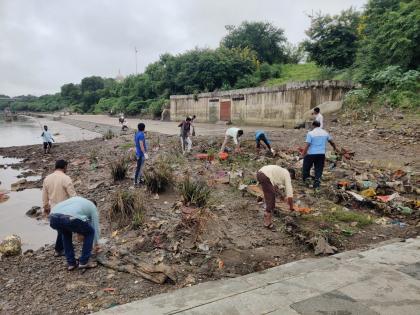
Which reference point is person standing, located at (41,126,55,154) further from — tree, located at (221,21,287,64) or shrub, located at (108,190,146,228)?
tree, located at (221,21,287,64)

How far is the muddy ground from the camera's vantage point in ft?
13.1

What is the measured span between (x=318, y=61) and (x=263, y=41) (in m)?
14.8

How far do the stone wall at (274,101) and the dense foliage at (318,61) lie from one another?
1420 millimetres

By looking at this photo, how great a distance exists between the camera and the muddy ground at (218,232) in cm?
398

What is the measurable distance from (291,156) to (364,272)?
6299mm

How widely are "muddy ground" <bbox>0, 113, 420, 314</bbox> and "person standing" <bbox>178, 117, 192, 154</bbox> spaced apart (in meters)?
1.49

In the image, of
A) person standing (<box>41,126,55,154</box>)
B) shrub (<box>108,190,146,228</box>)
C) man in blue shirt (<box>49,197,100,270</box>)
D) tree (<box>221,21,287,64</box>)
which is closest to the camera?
man in blue shirt (<box>49,197,100,270</box>)

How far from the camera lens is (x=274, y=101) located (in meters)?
19.2

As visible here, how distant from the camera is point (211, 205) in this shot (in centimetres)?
633

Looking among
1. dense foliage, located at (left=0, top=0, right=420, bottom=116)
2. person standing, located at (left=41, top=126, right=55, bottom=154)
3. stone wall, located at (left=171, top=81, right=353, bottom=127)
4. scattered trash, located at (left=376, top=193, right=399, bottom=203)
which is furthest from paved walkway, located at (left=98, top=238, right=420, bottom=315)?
person standing, located at (left=41, top=126, right=55, bottom=154)

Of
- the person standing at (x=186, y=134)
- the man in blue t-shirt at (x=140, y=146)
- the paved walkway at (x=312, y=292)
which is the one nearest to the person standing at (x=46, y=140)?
the person standing at (x=186, y=134)

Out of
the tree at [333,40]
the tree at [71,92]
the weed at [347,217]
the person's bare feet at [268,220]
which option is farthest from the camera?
the tree at [71,92]

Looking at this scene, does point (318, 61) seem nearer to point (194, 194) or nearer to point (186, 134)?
point (186, 134)

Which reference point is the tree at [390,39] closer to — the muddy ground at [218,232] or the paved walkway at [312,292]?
the muddy ground at [218,232]
